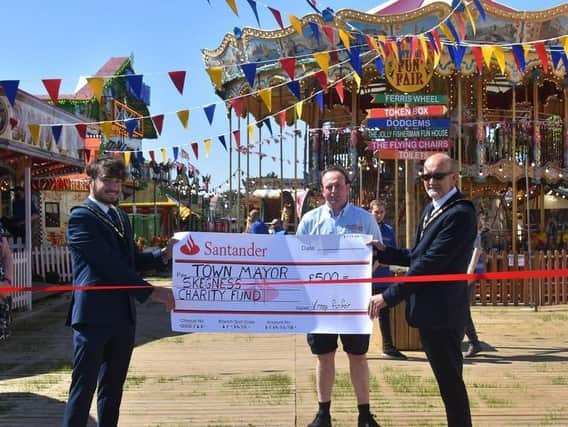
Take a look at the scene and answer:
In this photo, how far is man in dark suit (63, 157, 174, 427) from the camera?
331 cm

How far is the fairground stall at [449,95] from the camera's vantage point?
1224 centimetres

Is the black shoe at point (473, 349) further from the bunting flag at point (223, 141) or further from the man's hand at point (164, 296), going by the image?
the bunting flag at point (223, 141)

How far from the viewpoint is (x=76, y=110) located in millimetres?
29953

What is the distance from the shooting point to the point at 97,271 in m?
3.34

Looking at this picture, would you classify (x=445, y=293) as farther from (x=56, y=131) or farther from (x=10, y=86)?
(x=56, y=131)

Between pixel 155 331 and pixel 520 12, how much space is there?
11.7 metres

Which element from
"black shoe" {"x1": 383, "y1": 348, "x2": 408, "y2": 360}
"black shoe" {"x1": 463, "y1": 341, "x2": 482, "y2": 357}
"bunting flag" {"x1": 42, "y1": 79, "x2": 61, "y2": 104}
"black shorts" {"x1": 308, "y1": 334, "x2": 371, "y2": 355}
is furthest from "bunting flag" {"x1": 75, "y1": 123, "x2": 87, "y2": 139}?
"black shorts" {"x1": 308, "y1": 334, "x2": 371, "y2": 355}

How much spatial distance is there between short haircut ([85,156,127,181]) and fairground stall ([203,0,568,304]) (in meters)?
7.37

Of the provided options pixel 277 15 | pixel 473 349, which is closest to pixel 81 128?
pixel 277 15

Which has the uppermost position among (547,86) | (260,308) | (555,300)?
(547,86)

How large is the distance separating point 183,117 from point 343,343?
23.6 ft

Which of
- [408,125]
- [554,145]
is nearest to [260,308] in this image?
[408,125]

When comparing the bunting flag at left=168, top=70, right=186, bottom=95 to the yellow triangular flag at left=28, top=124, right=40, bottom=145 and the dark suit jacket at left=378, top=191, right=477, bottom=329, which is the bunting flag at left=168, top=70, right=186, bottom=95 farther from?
the dark suit jacket at left=378, top=191, right=477, bottom=329

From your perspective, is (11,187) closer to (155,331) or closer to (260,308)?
(155,331)
